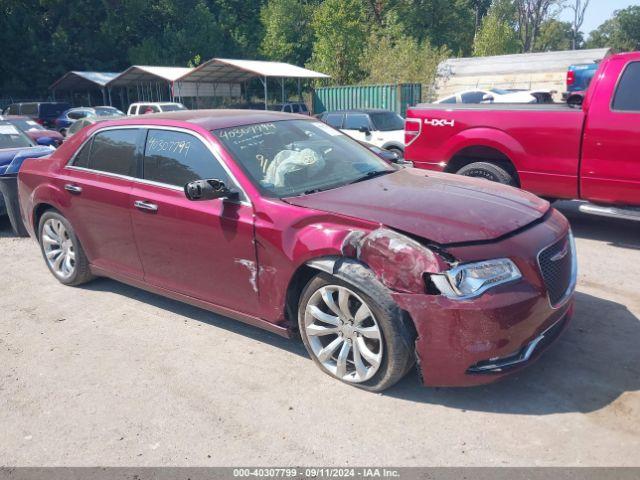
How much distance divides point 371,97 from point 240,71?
9.89m

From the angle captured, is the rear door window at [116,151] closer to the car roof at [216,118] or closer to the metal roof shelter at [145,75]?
the car roof at [216,118]

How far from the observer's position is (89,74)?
36.8 meters

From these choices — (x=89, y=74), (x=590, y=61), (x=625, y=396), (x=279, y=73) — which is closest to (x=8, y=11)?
(x=89, y=74)

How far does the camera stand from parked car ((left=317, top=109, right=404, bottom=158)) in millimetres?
13820

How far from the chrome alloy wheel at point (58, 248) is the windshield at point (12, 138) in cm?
443

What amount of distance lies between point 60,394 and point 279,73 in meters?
26.4

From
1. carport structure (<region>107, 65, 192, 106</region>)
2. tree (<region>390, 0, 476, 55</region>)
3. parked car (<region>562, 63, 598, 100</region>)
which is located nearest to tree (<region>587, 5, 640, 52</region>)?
tree (<region>390, 0, 476, 55</region>)

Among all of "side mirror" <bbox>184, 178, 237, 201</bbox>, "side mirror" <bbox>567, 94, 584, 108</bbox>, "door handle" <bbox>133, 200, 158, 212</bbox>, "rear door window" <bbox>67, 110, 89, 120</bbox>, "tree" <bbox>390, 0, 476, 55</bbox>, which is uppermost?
"tree" <bbox>390, 0, 476, 55</bbox>

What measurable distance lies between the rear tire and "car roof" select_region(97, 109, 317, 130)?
3012mm

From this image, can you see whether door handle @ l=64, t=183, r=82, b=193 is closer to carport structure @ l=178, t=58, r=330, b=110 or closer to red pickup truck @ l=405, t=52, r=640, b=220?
red pickup truck @ l=405, t=52, r=640, b=220

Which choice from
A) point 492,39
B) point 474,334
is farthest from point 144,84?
point 474,334

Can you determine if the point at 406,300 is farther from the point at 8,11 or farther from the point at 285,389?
the point at 8,11

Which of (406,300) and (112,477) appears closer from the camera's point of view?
(112,477)

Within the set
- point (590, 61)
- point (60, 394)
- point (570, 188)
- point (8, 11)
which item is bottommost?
point (60, 394)
